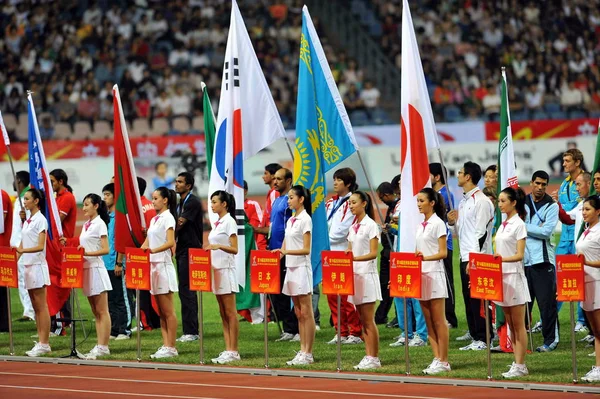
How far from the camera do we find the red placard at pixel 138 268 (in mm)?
12477

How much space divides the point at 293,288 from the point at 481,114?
18008mm

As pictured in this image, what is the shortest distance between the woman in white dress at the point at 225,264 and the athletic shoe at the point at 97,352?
1406 millimetres

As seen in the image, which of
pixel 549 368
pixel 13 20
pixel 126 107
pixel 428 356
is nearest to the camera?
pixel 549 368

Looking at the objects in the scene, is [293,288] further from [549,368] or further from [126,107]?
[126,107]

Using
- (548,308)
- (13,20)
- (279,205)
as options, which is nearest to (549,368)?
(548,308)

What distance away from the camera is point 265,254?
39.3 ft

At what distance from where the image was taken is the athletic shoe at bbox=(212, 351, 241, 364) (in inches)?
484

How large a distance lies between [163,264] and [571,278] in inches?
172

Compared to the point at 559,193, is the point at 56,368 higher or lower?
lower

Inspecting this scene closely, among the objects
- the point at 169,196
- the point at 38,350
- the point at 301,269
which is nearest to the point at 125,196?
the point at 169,196

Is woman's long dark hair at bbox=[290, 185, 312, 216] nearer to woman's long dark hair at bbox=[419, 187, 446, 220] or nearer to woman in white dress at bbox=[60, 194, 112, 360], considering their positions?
woman's long dark hair at bbox=[419, 187, 446, 220]

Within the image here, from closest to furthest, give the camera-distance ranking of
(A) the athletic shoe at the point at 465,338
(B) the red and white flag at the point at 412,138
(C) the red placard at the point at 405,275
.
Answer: (C) the red placard at the point at 405,275, (B) the red and white flag at the point at 412,138, (A) the athletic shoe at the point at 465,338

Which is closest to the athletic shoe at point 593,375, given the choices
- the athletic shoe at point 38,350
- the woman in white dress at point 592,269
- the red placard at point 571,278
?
the woman in white dress at point 592,269

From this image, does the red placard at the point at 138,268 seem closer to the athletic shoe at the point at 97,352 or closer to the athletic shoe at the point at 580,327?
the athletic shoe at the point at 97,352
